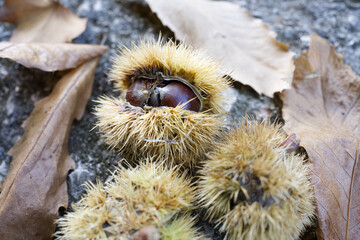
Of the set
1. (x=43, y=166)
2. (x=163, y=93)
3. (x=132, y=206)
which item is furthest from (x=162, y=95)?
(x=43, y=166)

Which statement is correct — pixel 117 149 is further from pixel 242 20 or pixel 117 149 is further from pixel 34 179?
pixel 242 20

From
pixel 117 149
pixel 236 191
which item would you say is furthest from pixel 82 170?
pixel 236 191

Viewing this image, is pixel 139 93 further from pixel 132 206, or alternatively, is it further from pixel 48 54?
pixel 48 54

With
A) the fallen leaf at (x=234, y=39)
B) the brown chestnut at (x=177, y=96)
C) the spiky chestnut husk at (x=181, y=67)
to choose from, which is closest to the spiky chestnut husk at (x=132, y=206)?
the brown chestnut at (x=177, y=96)

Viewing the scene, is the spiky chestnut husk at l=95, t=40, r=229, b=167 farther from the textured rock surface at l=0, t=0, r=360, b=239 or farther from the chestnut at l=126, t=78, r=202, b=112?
the textured rock surface at l=0, t=0, r=360, b=239

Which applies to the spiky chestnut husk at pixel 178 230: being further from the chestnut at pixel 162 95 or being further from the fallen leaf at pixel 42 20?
the fallen leaf at pixel 42 20

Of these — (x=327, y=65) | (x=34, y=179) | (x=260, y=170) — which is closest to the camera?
(x=260, y=170)
